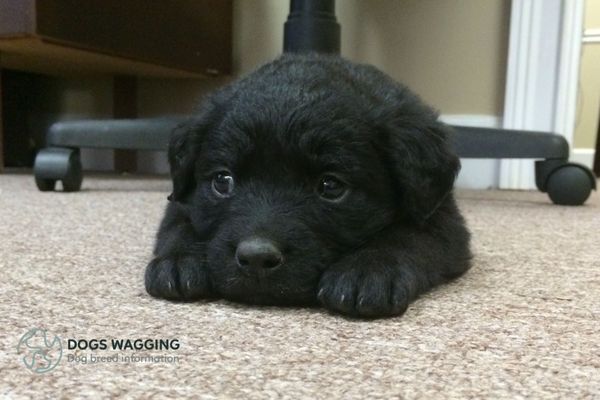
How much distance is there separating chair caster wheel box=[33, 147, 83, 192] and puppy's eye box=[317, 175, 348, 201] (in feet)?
5.76

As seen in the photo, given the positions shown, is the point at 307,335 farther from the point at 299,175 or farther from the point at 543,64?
the point at 543,64

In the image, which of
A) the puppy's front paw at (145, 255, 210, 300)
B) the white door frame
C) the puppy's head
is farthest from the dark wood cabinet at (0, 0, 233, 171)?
the puppy's front paw at (145, 255, 210, 300)

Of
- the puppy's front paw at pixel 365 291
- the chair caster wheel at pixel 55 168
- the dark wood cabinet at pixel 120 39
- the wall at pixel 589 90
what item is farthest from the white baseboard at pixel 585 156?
the puppy's front paw at pixel 365 291

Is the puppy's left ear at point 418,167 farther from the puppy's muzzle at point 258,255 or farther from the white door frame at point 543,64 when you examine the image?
the white door frame at point 543,64

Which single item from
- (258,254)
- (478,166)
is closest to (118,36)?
(478,166)

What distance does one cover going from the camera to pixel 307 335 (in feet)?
2.53

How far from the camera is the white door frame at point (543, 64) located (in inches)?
113

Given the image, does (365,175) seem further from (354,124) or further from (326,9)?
(326,9)

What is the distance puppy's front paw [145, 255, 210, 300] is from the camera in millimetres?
925

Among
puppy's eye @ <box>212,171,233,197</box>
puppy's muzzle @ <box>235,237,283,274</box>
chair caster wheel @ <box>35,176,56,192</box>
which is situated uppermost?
puppy's eye @ <box>212,171,233,197</box>

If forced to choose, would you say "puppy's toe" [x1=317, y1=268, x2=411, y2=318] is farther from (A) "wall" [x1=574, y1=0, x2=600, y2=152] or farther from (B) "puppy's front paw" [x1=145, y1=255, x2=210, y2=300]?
(A) "wall" [x1=574, y1=0, x2=600, y2=152]

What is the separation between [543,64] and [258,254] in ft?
8.09

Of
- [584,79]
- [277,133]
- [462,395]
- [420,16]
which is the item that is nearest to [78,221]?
[277,133]

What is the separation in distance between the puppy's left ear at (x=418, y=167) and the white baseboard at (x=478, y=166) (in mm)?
2011
